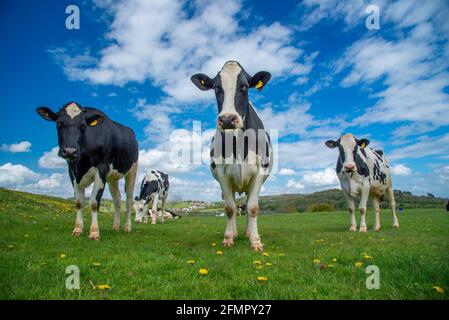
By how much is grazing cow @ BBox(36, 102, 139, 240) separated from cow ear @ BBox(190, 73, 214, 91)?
3.20 metres

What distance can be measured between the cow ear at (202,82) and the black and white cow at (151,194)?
11700mm

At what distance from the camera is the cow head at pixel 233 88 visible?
6.98 meters

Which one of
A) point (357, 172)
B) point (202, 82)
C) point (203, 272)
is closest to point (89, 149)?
point (202, 82)

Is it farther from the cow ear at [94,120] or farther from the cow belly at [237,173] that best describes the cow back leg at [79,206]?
the cow belly at [237,173]

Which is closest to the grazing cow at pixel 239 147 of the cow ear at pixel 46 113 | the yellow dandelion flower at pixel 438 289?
the yellow dandelion flower at pixel 438 289

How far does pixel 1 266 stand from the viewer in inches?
207

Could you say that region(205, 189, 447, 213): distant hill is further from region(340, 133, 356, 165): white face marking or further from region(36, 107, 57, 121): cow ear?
region(36, 107, 57, 121): cow ear

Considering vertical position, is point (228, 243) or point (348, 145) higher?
point (348, 145)

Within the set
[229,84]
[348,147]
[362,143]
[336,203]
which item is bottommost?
[336,203]

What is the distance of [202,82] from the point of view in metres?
8.74

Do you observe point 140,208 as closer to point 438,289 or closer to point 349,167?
point 349,167

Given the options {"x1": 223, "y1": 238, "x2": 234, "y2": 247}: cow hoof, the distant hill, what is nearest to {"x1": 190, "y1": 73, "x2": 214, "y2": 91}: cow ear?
{"x1": 223, "y1": 238, "x2": 234, "y2": 247}: cow hoof

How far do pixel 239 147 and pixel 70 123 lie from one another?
4.70m
